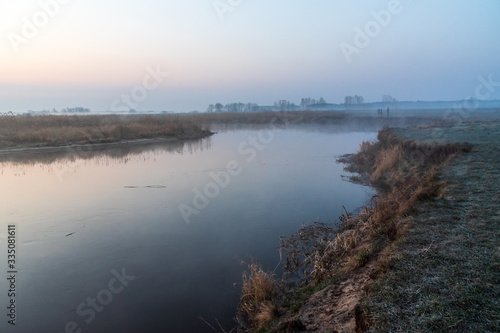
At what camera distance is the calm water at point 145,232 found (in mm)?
4898

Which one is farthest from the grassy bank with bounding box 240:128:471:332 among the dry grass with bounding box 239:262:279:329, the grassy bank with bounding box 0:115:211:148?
the grassy bank with bounding box 0:115:211:148

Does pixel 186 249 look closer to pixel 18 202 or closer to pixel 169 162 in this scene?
pixel 18 202

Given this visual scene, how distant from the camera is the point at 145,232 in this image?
7801 mm

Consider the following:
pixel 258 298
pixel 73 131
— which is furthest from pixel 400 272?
pixel 73 131

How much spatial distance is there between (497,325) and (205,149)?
21.3 m

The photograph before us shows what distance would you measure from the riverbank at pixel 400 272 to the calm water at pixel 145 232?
28.9 inches

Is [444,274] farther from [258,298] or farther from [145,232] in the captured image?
[145,232]

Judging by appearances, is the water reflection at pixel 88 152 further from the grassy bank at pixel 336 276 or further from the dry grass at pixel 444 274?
the dry grass at pixel 444 274

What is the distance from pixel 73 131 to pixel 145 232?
19.5 meters

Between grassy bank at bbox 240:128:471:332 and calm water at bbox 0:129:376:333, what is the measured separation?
0.52 meters

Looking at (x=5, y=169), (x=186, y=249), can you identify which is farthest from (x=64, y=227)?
(x=5, y=169)

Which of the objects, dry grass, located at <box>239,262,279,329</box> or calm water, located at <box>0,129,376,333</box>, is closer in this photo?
dry grass, located at <box>239,262,279,329</box>

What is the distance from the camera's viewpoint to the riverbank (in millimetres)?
3033

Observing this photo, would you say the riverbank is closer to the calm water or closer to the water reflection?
the calm water
